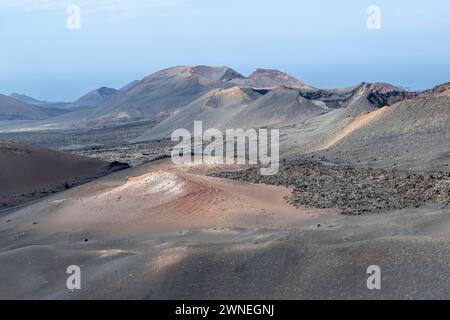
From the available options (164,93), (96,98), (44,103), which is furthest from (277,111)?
(44,103)

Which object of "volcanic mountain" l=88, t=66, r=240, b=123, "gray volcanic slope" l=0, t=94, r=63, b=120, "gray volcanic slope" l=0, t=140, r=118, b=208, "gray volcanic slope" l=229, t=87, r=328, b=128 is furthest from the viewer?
"gray volcanic slope" l=0, t=94, r=63, b=120

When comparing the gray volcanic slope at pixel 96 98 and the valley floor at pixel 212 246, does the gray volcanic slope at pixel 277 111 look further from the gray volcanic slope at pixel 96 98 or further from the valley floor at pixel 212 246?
the gray volcanic slope at pixel 96 98

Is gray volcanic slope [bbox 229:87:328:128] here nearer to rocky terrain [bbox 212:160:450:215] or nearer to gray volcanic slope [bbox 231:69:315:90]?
rocky terrain [bbox 212:160:450:215]

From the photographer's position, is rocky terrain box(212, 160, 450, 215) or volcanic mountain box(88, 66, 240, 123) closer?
rocky terrain box(212, 160, 450, 215)

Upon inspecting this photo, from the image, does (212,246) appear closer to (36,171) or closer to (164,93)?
(36,171)

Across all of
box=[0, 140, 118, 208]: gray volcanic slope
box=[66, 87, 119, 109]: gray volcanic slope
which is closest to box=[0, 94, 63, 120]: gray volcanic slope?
box=[66, 87, 119, 109]: gray volcanic slope

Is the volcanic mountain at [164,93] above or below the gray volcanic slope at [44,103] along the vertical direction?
above

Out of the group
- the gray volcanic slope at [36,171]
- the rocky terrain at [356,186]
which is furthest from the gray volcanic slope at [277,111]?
the rocky terrain at [356,186]

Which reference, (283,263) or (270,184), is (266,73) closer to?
(270,184)

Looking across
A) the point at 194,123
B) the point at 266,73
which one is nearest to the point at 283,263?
the point at 194,123
